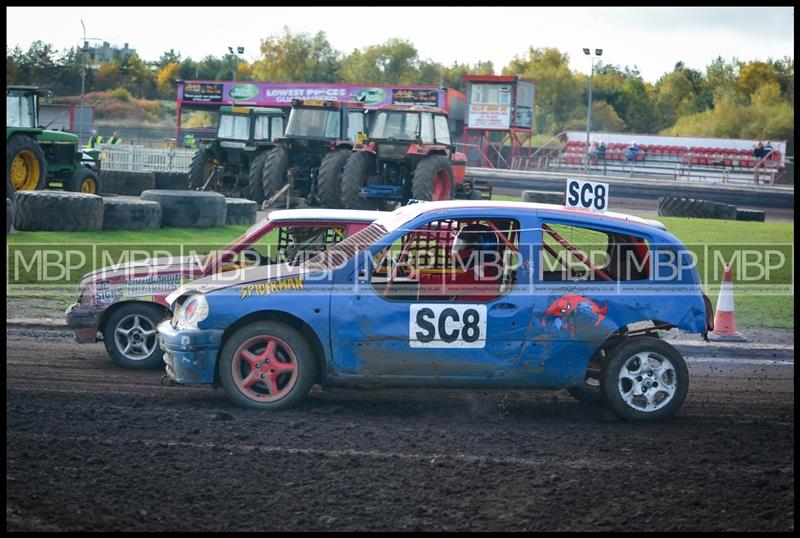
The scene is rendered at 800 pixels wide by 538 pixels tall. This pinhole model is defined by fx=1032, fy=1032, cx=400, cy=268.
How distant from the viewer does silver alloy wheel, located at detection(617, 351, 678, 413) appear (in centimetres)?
761

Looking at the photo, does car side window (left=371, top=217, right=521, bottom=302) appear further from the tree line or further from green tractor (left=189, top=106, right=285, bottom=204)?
the tree line

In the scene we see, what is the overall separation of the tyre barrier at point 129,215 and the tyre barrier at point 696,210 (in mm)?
15030

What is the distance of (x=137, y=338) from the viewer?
9.06 meters

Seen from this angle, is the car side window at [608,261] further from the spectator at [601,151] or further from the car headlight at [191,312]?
the spectator at [601,151]

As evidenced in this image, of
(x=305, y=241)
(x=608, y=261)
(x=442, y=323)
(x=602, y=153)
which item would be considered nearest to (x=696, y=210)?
(x=305, y=241)

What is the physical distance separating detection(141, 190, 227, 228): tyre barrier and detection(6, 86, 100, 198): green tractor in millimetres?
4074

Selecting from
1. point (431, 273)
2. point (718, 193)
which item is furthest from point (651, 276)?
point (718, 193)

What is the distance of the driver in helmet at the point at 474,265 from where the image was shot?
302 inches

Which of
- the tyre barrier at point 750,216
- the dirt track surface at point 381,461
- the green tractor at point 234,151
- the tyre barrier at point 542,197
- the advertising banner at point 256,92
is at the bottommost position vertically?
the dirt track surface at point 381,461

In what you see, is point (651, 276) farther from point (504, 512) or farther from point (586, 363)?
point (504, 512)

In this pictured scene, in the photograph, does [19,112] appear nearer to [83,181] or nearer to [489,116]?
[83,181]

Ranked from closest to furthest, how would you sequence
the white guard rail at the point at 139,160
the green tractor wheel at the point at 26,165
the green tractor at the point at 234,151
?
the green tractor wheel at the point at 26,165, the green tractor at the point at 234,151, the white guard rail at the point at 139,160

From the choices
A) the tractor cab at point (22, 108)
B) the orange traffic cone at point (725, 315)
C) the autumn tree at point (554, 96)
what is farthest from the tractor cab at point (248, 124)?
the autumn tree at point (554, 96)

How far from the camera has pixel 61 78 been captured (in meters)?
75.2
